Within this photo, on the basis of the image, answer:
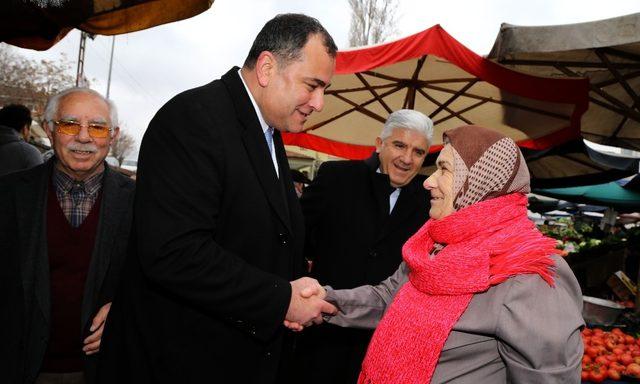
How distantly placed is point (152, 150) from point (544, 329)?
1488 mm

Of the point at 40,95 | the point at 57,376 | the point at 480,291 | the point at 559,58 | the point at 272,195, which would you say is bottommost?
the point at 40,95

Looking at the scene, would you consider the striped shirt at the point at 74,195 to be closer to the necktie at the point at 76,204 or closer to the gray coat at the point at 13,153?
the necktie at the point at 76,204

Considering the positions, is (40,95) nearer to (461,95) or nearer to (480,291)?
(461,95)

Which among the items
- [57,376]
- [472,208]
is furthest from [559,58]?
[57,376]

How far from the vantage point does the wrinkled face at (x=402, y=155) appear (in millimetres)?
3404

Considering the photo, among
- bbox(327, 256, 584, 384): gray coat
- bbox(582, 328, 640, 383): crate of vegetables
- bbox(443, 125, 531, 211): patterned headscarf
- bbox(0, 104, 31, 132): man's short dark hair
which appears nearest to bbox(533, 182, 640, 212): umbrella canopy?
bbox(582, 328, 640, 383): crate of vegetables

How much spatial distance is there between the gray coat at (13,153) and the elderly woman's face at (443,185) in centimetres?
374

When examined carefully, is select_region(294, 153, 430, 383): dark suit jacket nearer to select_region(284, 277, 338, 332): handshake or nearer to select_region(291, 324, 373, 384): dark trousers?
select_region(291, 324, 373, 384): dark trousers

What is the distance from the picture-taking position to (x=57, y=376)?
2.52 m

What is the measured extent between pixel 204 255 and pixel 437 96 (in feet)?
17.2

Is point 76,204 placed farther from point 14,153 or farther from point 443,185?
point 14,153

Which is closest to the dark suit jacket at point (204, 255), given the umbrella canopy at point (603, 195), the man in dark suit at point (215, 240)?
the man in dark suit at point (215, 240)

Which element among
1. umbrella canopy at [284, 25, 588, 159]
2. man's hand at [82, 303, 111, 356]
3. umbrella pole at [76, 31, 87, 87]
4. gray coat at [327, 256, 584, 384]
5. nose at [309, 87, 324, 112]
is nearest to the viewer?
gray coat at [327, 256, 584, 384]

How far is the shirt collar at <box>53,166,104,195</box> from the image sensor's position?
103 inches
